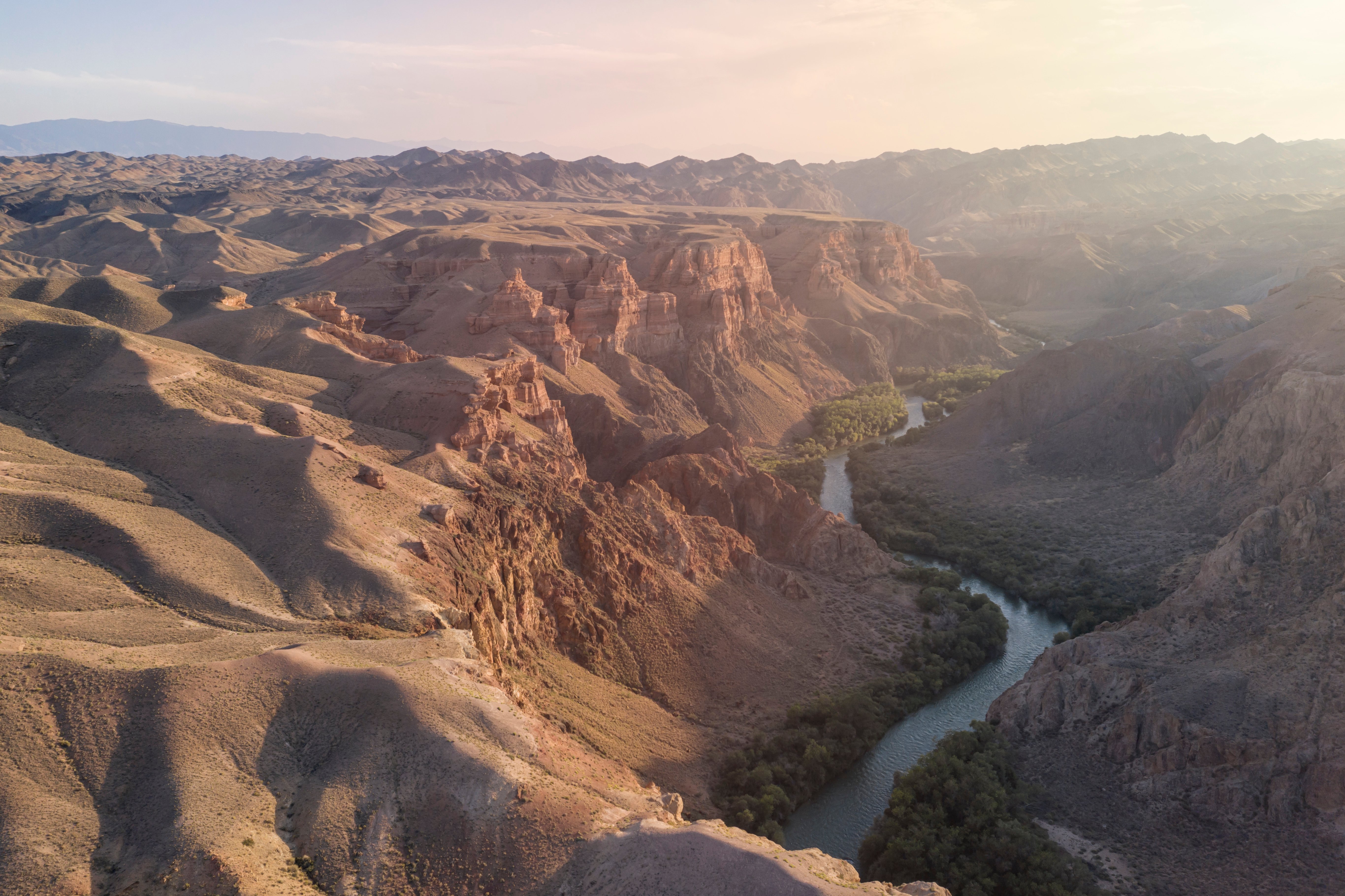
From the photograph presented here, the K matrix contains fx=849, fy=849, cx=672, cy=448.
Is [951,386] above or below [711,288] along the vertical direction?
below

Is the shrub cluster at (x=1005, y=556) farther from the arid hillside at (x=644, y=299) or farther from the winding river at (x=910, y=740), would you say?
the arid hillside at (x=644, y=299)

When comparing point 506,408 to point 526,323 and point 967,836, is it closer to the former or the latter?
point 526,323

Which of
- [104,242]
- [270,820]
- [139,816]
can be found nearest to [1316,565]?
[270,820]

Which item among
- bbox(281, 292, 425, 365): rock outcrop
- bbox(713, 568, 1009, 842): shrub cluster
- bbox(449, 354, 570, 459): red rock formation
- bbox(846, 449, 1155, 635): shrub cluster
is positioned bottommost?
bbox(713, 568, 1009, 842): shrub cluster

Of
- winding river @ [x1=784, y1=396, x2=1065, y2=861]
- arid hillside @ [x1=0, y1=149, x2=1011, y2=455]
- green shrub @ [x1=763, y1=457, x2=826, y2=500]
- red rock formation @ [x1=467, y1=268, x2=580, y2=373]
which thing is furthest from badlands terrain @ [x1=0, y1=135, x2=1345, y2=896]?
green shrub @ [x1=763, y1=457, x2=826, y2=500]

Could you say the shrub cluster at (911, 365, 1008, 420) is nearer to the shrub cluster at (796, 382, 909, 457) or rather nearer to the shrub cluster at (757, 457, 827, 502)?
the shrub cluster at (796, 382, 909, 457)

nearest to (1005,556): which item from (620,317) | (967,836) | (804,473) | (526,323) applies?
(804,473)
